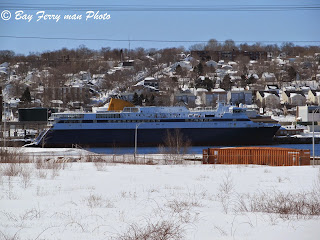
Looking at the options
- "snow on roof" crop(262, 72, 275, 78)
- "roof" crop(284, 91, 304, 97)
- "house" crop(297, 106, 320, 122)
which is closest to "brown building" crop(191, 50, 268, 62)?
"snow on roof" crop(262, 72, 275, 78)

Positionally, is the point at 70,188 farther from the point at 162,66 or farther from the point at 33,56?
the point at 33,56

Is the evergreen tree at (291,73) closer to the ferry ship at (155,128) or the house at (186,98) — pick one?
the house at (186,98)

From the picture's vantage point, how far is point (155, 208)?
9469mm

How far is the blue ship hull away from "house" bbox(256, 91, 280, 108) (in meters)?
37.8

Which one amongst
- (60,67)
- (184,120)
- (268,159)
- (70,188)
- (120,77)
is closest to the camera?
(70,188)

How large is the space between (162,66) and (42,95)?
4911cm

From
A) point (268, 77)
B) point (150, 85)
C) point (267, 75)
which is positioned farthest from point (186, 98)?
point (267, 75)

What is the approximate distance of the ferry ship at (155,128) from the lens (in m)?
49.1

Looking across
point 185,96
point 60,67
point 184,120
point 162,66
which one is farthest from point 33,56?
point 184,120

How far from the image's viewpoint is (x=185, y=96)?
8975 centimetres

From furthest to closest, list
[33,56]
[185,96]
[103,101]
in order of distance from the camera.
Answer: [33,56]
[103,101]
[185,96]

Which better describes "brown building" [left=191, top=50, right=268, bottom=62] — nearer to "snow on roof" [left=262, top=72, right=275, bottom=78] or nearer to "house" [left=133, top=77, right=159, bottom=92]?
"snow on roof" [left=262, top=72, right=275, bottom=78]

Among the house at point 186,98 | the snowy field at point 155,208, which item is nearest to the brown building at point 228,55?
the house at point 186,98

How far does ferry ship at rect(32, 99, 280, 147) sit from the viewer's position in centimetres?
4909
